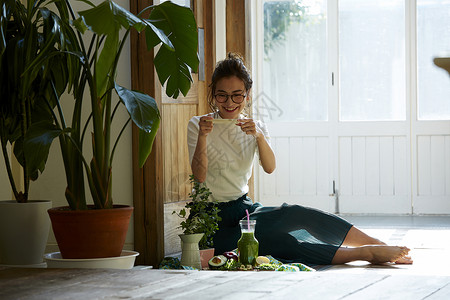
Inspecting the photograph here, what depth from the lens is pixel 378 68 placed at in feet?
19.3

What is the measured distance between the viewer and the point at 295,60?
19.7ft

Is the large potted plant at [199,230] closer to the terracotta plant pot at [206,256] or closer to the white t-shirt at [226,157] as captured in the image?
the terracotta plant pot at [206,256]

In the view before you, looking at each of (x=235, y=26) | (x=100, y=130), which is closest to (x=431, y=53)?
(x=235, y=26)

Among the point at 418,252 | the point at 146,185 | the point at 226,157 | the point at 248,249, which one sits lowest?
the point at 418,252

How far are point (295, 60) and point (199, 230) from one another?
336cm

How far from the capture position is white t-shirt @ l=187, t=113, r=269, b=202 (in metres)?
3.16

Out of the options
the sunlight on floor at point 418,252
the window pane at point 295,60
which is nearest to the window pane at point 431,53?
the window pane at point 295,60

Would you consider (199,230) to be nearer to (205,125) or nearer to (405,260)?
(205,125)

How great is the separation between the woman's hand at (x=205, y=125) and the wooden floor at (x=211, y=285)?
1.22 m

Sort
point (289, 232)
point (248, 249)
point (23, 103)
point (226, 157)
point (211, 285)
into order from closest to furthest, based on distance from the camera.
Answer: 1. point (211, 285)
2. point (23, 103)
3. point (248, 249)
4. point (289, 232)
5. point (226, 157)

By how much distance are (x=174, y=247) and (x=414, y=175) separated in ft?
9.97

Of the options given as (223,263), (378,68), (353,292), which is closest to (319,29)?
(378,68)

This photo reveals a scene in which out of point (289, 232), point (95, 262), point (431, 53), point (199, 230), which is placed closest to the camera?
point (95, 262)

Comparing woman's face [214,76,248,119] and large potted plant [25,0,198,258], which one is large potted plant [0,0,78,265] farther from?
woman's face [214,76,248,119]
